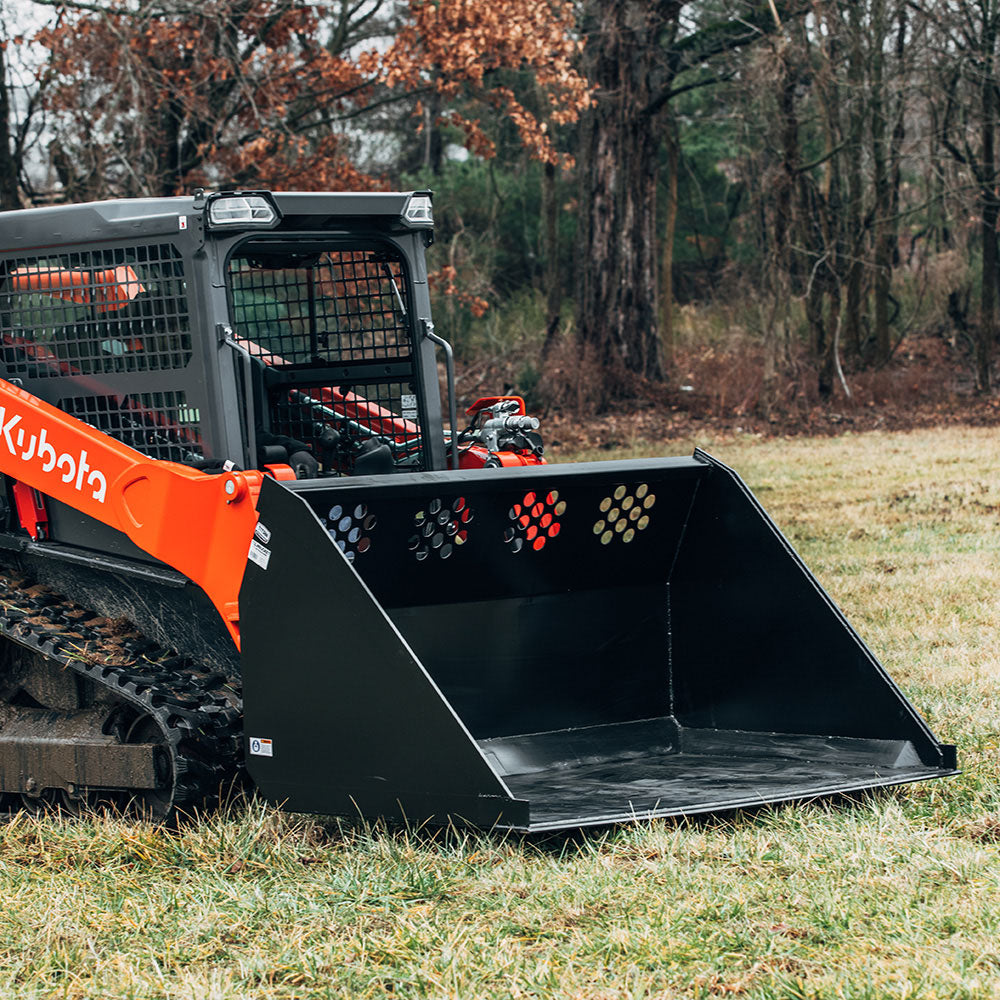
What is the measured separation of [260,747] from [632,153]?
50.8 feet

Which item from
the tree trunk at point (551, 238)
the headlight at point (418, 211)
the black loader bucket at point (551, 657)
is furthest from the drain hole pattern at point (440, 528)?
the tree trunk at point (551, 238)

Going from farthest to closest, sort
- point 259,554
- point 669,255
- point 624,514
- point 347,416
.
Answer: point 669,255 < point 347,416 < point 624,514 < point 259,554

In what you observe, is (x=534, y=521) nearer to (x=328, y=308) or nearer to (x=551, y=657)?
(x=551, y=657)

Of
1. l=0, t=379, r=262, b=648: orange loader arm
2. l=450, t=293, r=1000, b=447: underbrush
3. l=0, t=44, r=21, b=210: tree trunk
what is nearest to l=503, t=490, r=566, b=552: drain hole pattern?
l=0, t=379, r=262, b=648: orange loader arm

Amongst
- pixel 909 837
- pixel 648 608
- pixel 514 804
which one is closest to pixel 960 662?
pixel 648 608

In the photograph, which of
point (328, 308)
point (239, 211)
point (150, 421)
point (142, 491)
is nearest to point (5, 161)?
point (328, 308)

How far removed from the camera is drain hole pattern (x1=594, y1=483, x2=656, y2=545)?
15.5 feet

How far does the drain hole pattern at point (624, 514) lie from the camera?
186 inches

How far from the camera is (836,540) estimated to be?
9.24m

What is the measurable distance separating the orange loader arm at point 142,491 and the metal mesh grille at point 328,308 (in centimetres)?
75

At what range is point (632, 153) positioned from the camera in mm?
18312

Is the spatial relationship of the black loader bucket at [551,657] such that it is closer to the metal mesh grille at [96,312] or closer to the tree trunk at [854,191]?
the metal mesh grille at [96,312]

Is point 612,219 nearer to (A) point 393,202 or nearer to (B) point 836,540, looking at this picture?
(B) point 836,540

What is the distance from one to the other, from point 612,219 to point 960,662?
43.5 feet
